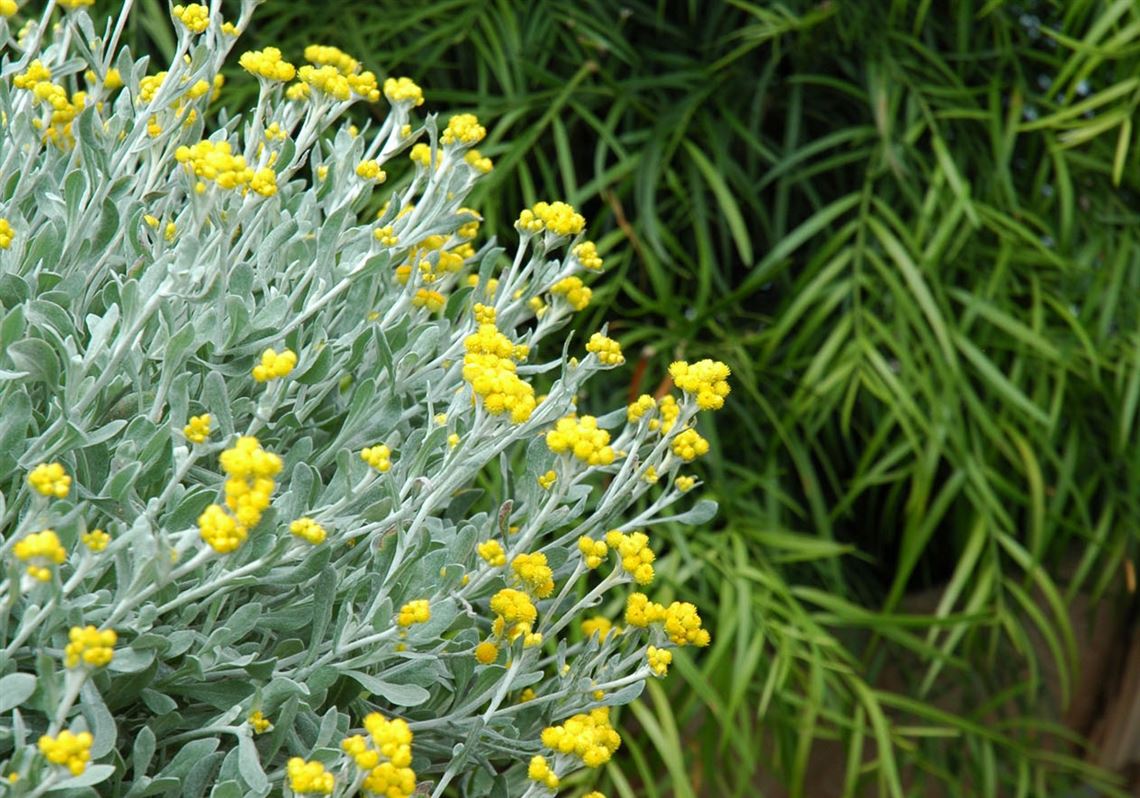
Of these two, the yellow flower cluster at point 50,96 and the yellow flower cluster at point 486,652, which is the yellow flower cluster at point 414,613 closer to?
the yellow flower cluster at point 486,652

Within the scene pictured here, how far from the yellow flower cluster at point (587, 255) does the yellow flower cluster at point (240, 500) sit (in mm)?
282

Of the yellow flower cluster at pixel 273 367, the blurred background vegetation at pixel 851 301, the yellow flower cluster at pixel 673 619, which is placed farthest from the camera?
the blurred background vegetation at pixel 851 301

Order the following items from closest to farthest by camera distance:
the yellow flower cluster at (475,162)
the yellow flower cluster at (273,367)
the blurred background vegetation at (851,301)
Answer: the yellow flower cluster at (273,367) < the yellow flower cluster at (475,162) < the blurred background vegetation at (851,301)

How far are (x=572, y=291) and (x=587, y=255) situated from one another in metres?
0.02

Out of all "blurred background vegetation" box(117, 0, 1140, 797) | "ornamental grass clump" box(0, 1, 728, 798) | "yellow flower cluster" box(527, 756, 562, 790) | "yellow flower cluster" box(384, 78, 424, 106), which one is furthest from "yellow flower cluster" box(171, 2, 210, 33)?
"blurred background vegetation" box(117, 0, 1140, 797)

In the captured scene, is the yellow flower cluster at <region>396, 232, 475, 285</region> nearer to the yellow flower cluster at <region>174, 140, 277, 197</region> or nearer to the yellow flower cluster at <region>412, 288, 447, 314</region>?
the yellow flower cluster at <region>412, 288, 447, 314</region>

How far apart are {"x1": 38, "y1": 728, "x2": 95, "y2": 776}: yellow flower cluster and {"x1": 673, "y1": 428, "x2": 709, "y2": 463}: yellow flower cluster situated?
316mm

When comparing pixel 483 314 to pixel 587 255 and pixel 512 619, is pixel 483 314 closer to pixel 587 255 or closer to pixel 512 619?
pixel 587 255

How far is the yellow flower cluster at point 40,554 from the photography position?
0.43 meters

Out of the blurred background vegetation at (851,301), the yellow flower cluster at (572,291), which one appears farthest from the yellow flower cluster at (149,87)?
the blurred background vegetation at (851,301)

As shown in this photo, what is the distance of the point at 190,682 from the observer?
0.58 metres

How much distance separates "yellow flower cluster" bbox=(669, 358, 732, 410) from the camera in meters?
0.63

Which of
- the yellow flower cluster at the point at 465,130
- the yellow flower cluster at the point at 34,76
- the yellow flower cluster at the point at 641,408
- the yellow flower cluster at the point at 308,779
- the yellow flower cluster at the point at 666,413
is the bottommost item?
the yellow flower cluster at the point at 308,779

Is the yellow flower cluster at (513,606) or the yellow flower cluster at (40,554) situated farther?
the yellow flower cluster at (513,606)
